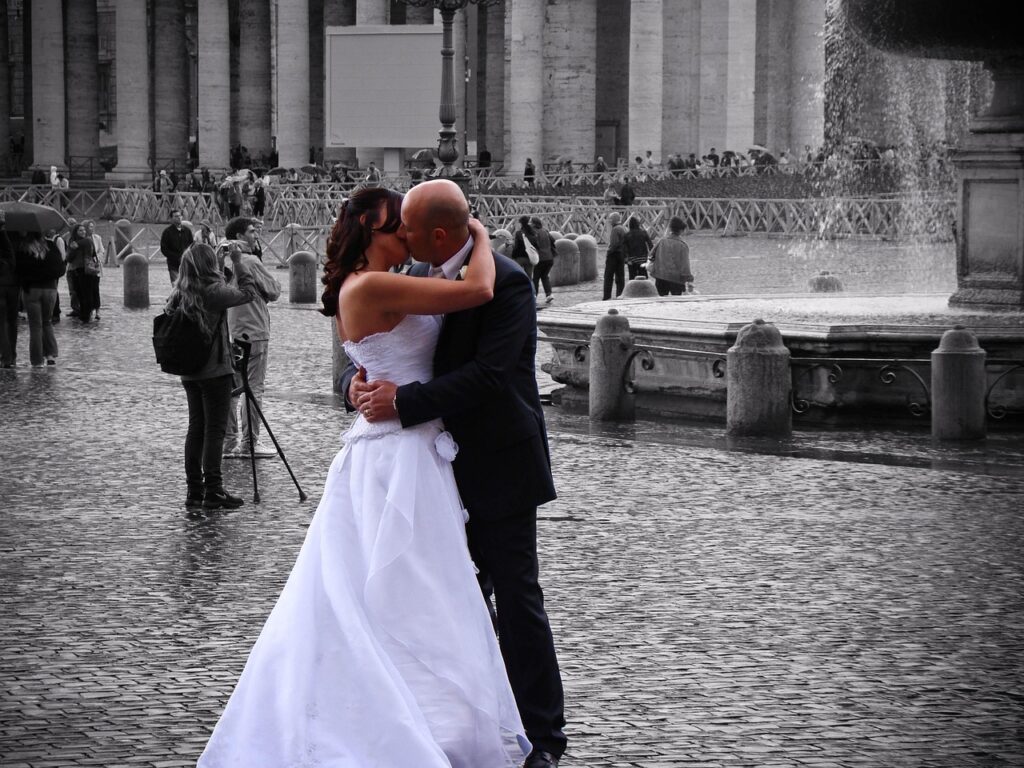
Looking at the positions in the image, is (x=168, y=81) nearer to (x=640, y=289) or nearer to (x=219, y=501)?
(x=640, y=289)

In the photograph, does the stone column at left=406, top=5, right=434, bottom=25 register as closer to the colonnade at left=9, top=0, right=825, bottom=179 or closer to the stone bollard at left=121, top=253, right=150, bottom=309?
the colonnade at left=9, top=0, right=825, bottom=179

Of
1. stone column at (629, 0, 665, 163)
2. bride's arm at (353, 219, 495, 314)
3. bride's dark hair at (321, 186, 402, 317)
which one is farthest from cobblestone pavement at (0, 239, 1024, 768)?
stone column at (629, 0, 665, 163)

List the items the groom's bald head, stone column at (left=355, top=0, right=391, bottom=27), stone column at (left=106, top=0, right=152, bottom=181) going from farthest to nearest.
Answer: stone column at (left=106, top=0, right=152, bottom=181)
stone column at (left=355, top=0, right=391, bottom=27)
the groom's bald head

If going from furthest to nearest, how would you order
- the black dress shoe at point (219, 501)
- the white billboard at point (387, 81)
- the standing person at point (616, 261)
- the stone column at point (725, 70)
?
the stone column at point (725, 70)
the white billboard at point (387, 81)
the standing person at point (616, 261)
the black dress shoe at point (219, 501)

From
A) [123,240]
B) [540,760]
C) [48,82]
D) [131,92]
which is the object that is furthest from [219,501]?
[48,82]

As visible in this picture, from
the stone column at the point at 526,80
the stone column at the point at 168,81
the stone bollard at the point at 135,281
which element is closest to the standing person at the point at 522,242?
the stone bollard at the point at 135,281

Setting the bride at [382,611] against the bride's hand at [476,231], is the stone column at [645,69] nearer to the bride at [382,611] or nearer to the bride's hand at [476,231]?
the bride's hand at [476,231]

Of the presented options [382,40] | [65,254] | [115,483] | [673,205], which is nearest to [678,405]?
[115,483]

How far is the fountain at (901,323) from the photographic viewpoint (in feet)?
45.8

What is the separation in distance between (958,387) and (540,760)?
27.3 feet

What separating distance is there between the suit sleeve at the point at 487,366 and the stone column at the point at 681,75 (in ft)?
190

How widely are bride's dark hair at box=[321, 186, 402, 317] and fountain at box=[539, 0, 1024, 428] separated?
28.9 feet

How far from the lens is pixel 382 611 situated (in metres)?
5.25

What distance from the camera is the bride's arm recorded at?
530 centimetres
